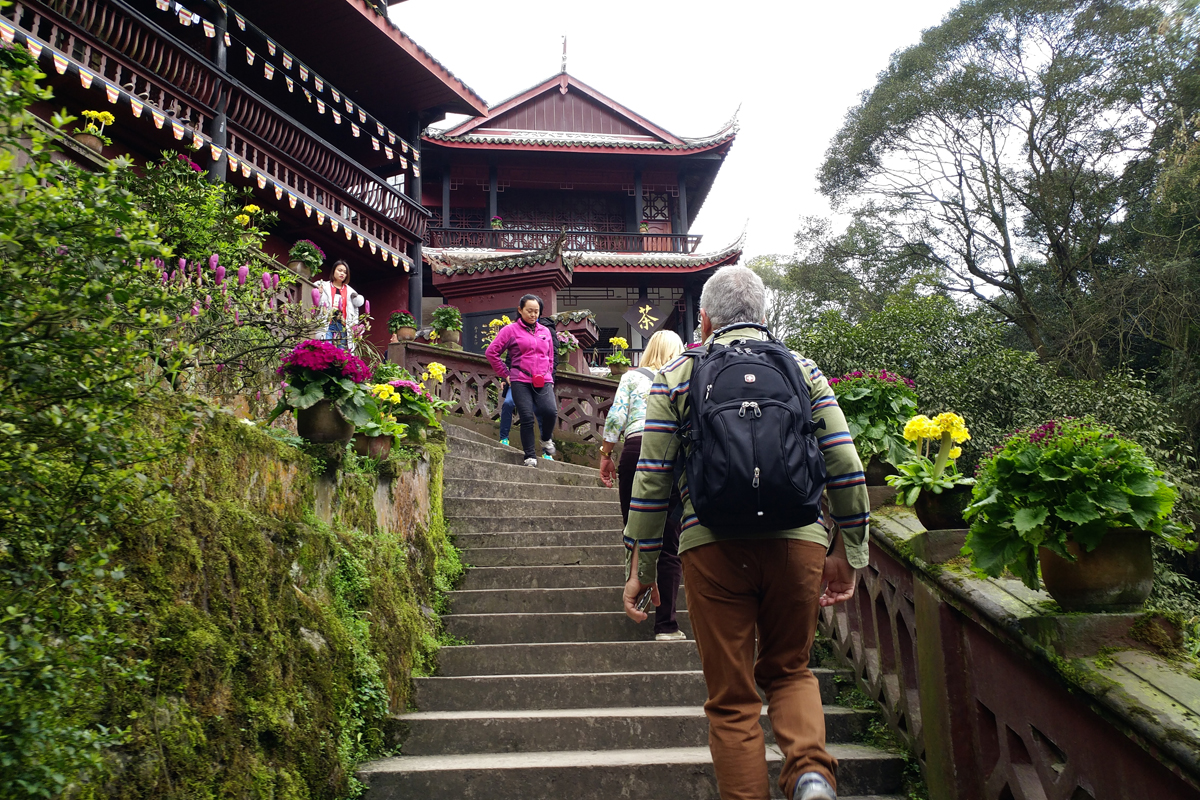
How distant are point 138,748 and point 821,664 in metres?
3.21

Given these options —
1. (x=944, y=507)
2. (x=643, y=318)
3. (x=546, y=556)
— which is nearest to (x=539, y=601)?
(x=546, y=556)

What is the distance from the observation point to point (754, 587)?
244 cm

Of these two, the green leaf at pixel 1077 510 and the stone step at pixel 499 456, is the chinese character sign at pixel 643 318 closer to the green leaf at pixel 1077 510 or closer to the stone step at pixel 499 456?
the stone step at pixel 499 456

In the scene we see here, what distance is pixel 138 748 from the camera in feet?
7.43

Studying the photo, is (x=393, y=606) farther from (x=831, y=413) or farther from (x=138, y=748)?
(x=831, y=413)

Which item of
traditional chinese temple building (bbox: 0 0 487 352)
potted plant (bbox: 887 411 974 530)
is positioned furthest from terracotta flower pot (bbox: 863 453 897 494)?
traditional chinese temple building (bbox: 0 0 487 352)

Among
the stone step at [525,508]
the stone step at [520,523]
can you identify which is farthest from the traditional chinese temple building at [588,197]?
the stone step at [520,523]

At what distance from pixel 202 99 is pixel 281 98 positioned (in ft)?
13.1

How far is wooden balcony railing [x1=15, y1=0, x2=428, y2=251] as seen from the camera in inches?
384

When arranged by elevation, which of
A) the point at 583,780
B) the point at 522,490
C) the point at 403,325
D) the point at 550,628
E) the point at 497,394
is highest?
the point at 403,325

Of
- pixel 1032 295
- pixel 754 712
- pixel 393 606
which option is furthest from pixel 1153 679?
pixel 1032 295

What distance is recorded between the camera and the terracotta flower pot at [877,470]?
14.3ft

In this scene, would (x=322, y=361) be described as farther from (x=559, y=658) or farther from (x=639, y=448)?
(x=559, y=658)

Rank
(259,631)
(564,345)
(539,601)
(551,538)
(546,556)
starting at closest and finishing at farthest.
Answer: (259,631) < (539,601) < (546,556) < (551,538) < (564,345)
